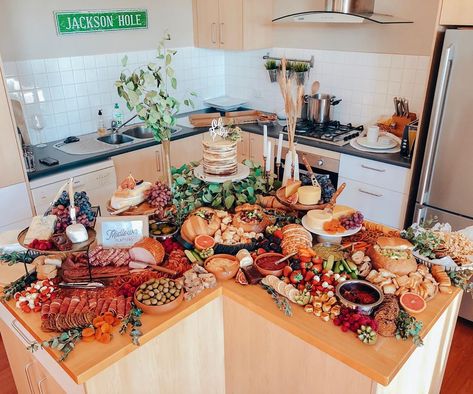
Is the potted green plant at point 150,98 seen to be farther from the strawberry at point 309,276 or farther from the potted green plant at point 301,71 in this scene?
the potted green plant at point 301,71

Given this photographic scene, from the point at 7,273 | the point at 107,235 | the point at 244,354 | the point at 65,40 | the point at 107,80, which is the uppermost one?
the point at 65,40

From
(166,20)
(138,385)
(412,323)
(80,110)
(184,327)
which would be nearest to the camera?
(412,323)

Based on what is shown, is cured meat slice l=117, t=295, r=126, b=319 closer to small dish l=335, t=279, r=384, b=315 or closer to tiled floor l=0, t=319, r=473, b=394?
small dish l=335, t=279, r=384, b=315

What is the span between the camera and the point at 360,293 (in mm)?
1527

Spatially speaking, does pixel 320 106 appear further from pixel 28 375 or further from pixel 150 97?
pixel 28 375

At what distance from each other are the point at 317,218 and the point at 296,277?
0.33 m

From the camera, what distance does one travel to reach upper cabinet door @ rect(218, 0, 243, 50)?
3885mm

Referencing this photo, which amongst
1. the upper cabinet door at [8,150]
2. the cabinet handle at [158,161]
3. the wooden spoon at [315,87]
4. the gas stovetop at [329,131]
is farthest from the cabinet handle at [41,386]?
the wooden spoon at [315,87]

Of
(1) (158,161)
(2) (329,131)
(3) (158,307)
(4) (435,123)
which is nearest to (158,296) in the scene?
(3) (158,307)

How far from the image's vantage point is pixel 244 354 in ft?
5.72

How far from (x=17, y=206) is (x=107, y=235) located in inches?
58.8

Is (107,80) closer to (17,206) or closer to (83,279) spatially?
(17,206)

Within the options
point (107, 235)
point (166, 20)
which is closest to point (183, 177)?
point (107, 235)

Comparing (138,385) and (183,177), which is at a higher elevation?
(183,177)
